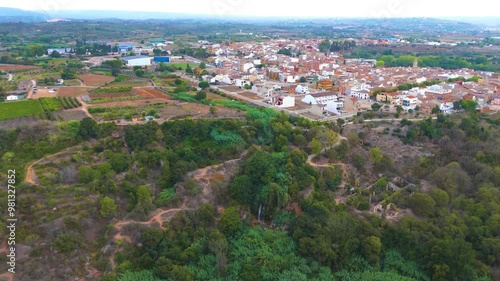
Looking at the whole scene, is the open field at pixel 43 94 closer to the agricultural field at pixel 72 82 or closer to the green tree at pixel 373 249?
the agricultural field at pixel 72 82

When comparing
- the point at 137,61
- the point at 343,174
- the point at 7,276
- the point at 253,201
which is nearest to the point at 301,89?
the point at 343,174

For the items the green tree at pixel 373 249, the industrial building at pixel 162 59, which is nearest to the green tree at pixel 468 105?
the green tree at pixel 373 249

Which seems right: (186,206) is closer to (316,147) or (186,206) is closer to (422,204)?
(316,147)

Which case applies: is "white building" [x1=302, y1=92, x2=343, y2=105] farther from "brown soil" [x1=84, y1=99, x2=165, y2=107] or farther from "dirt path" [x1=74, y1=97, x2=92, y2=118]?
"dirt path" [x1=74, y1=97, x2=92, y2=118]

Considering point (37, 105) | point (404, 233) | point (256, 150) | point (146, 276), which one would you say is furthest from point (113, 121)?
point (404, 233)

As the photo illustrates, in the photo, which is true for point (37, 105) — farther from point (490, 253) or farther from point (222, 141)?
point (490, 253)
